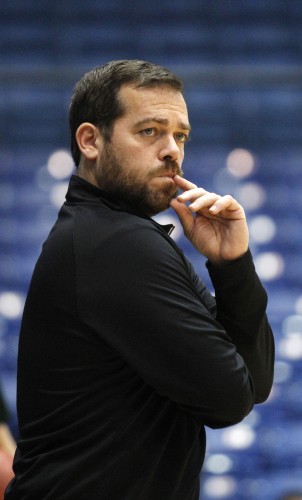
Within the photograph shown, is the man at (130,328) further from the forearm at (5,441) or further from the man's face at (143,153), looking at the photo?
the forearm at (5,441)

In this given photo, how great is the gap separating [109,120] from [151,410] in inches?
21.7

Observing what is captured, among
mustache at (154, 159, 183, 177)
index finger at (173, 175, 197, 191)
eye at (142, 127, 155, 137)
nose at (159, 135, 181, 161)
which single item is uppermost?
eye at (142, 127, 155, 137)

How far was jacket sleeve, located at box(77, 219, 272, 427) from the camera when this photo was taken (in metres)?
1.71

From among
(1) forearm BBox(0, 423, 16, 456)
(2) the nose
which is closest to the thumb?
(2) the nose

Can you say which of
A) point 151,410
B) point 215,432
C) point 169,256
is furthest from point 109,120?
point 215,432

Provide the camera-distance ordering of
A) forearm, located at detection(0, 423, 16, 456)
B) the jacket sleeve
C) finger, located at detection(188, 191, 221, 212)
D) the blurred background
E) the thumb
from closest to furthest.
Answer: the jacket sleeve
finger, located at detection(188, 191, 221, 212)
the thumb
forearm, located at detection(0, 423, 16, 456)
the blurred background

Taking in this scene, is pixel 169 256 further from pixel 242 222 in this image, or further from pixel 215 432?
pixel 215 432

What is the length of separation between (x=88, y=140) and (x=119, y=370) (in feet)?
1.53

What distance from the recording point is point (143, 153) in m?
1.89

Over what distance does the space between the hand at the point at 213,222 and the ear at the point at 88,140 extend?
0.17 m

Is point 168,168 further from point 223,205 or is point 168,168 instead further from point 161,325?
point 161,325

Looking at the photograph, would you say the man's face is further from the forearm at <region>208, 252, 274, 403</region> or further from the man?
the forearm at <region>208, 252, 274, 403</region>

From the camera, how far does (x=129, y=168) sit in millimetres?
1891

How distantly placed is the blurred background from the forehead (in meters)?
2.77
